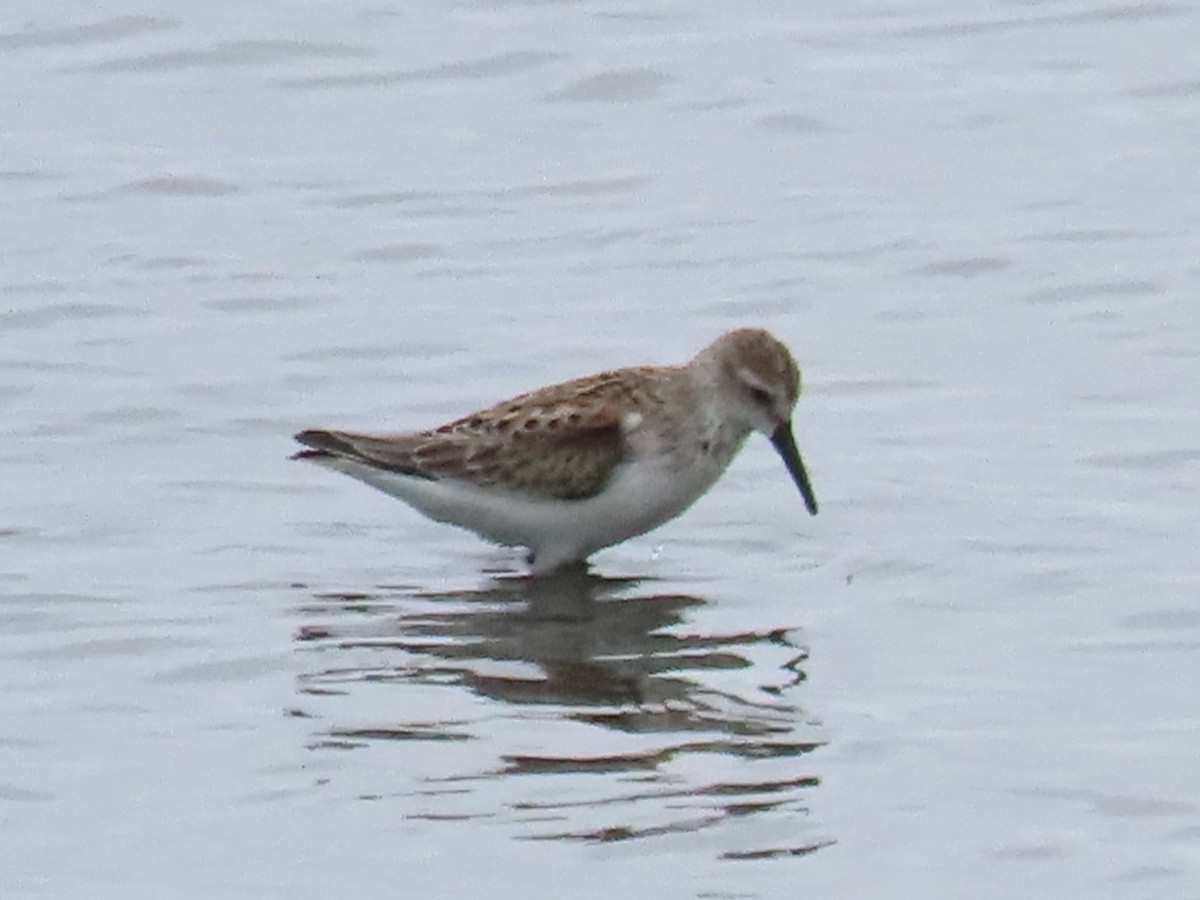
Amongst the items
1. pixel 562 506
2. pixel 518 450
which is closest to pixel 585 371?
pixel 518 450

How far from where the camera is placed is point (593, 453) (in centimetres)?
1190

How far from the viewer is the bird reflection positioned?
928 cm

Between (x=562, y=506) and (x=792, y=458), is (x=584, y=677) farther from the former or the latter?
(x=792, y=458)

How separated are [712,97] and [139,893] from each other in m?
10.7

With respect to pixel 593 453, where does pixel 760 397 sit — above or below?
above

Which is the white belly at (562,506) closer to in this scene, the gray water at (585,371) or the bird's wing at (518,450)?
the bird's wing at (518,450)

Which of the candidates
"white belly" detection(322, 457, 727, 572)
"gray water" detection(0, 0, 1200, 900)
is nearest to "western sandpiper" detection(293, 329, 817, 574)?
"white belly" detection(322, 457, 727, 572)

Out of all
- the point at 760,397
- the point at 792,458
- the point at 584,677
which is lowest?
the point at 584,677

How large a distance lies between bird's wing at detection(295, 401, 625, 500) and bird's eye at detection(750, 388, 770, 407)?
487 mm

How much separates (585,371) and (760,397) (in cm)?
212

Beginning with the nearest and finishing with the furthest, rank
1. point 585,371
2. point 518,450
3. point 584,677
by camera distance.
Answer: point 584,677 < point 518,450 < point 585,371

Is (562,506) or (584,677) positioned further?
(562,506)

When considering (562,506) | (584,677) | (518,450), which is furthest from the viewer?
(518,450)

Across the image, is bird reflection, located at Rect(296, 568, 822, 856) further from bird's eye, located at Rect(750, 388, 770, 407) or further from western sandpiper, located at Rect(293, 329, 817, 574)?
bird's eye, located at Rect(750, 388, 770, 407)
